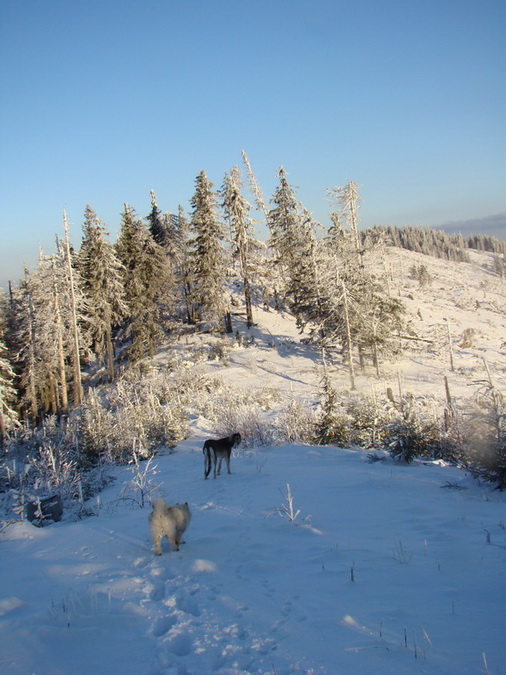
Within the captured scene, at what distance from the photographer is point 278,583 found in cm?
411

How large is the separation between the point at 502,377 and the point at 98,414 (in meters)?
27.3

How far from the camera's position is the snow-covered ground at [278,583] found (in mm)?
2912

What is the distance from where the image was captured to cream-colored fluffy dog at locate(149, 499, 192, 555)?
5.15 metres

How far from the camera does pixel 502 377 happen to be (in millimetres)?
28266

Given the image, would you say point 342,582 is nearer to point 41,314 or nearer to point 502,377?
point 502,377

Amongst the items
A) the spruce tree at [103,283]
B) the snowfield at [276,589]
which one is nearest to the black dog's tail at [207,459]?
the snowfield at [276,589]

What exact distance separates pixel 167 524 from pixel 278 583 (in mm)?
1746

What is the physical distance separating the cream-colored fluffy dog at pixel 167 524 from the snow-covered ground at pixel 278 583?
203mm

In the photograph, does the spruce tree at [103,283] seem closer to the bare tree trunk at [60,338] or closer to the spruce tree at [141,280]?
the spruce tree at [141,280]

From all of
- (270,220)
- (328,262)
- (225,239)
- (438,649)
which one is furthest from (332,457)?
(270,220)

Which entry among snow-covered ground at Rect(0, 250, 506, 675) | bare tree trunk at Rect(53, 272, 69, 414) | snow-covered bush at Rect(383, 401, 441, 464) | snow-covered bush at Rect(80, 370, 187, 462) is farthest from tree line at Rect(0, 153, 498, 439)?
snow-covered ground at Rect(0, 250, 506, 675)

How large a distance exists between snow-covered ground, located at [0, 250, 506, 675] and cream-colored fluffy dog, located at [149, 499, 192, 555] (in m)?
0.20

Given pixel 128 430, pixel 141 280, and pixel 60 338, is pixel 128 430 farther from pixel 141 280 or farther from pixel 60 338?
pixel 141 280

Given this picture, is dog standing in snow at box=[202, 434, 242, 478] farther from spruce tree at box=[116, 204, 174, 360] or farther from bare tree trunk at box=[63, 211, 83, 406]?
spruce tree at box=[116, 204, 174, 360]
